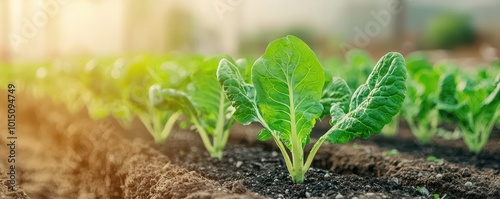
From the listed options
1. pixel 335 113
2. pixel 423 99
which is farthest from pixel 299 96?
pixel 423 99

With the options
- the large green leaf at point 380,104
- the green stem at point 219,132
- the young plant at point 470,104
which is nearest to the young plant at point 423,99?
the young plant at point 470,104

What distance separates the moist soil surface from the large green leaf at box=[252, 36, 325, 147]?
0.31 metres

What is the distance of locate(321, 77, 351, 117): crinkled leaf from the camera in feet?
9.71

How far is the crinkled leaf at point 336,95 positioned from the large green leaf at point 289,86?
0.88 feet

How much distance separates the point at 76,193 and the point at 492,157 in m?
3.22

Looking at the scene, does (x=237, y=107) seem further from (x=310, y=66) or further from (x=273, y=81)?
(x=310, y=66)

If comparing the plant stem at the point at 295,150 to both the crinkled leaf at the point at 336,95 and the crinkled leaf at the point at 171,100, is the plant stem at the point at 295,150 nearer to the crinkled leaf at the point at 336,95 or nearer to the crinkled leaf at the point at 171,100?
the crinkled leaf at the point at 336,95

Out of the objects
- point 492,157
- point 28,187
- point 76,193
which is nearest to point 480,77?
point 492,157

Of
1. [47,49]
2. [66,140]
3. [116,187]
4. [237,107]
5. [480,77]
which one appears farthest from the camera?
[47,49]

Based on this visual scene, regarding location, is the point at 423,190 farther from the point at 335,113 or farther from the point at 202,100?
the point at 202,100

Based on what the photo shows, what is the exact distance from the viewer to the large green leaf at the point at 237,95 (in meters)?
2.61

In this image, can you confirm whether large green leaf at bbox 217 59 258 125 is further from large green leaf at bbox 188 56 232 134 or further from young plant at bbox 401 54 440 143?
young plant at bbox 401 54 440 143

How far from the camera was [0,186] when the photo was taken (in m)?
3.04

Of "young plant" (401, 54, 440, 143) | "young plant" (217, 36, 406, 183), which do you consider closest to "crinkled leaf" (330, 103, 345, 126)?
"young plant" (217, 36, 406, 183)
